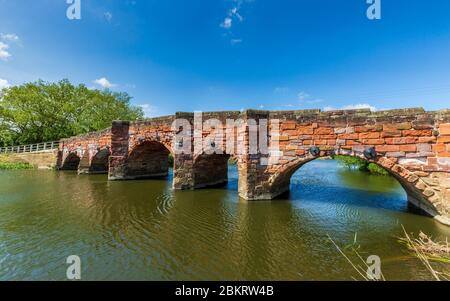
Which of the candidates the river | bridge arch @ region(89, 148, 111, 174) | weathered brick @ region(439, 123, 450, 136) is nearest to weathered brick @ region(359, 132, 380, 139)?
weathered brick @ region(439, 123, 450, 136)

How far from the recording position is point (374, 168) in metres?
17.9

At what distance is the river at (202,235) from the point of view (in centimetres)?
407

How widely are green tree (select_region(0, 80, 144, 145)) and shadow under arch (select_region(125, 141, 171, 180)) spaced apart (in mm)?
21173

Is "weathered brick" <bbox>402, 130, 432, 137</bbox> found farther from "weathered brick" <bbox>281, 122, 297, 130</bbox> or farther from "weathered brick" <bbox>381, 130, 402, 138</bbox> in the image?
"weathered brick" <bbox>281, 122, 297, 130</bbox>

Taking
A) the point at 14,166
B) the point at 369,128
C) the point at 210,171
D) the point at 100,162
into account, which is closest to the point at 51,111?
the point at 14,166

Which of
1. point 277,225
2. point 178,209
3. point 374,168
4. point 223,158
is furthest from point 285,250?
point 374,168

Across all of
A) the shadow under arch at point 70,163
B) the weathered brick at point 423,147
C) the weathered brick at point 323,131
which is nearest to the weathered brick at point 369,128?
the weathered brick at point 323,131

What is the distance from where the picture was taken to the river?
4.07m

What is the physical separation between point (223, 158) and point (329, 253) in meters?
9.31

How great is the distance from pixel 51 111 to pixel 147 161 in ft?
79.6

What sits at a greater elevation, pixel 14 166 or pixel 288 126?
pixel 288 126

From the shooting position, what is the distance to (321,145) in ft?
27.0

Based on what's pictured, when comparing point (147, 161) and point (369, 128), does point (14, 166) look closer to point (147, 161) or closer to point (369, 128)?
point (147, 161)
